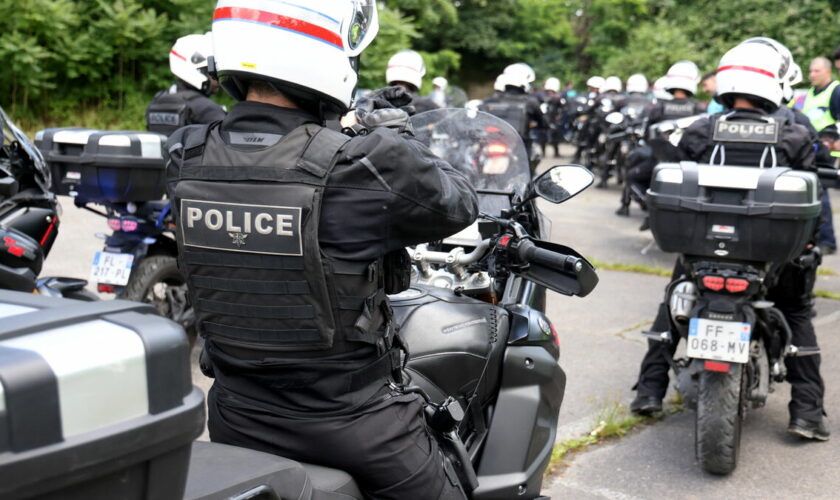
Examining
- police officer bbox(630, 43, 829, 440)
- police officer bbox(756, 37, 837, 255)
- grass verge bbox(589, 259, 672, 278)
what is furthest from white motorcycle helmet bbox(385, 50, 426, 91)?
police officer bbox(630, 43, 829, 440)

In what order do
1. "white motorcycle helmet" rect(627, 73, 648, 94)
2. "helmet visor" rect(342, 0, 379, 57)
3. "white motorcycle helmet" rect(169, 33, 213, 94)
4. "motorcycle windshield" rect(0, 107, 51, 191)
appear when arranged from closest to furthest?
"helmet visor" rect(342, 0, 379, 57), "motorcycle windshield" rect(0, 107, 51, 191), "white motorcycle helmet" rect(169, 33, 213, 94), "white motorcycle helmet" rect(627, 73, 648, 94)

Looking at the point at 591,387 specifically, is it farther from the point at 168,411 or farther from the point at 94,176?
the point at 168,411

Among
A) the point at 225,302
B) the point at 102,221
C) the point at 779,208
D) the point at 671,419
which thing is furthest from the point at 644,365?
the point at 102,221

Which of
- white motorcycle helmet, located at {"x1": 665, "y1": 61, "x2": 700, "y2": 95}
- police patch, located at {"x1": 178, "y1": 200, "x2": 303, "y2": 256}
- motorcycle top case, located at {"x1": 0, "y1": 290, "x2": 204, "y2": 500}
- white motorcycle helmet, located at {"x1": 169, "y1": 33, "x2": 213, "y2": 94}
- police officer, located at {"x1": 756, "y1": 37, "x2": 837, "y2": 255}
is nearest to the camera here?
motorcycle top case, located at {"x1": 0, "y1": 290, "x2": 204, "y2": 500}

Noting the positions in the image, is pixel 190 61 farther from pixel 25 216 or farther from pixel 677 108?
pixel 677 108

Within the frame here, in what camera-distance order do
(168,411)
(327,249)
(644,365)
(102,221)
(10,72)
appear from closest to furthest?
(168,411) → (327,249) → (644,365) → (102,221) → (10,72)

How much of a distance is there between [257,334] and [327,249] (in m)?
0.23

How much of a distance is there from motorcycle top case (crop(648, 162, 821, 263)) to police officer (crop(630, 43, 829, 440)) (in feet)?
1.41

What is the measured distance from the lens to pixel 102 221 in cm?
969

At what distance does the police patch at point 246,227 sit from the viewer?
1.86 m

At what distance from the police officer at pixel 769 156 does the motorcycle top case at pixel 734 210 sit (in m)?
0.43

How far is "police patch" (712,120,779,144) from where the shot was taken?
13.6 feet

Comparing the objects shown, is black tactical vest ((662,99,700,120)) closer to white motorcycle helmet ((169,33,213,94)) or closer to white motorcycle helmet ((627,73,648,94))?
white motorcycle helmet ((169,33,213,94))

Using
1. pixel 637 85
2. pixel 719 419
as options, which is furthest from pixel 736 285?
pixel 637 85
